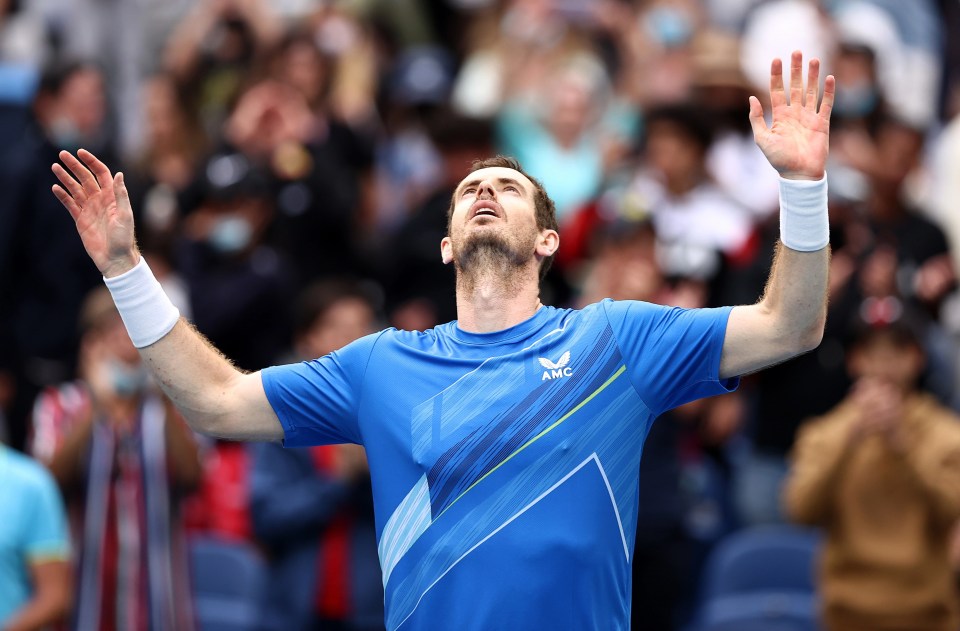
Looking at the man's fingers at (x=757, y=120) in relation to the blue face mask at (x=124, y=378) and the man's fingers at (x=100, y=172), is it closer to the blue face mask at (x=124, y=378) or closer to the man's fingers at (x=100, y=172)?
the man's fingers at (x=100, y=172)

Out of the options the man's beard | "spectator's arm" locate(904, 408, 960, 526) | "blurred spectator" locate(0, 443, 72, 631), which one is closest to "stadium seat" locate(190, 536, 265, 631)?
"blurred spectator" locate(0, 443, 72, 631)

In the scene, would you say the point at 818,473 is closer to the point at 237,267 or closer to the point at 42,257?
the point at 237,267

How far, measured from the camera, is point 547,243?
6004 mm

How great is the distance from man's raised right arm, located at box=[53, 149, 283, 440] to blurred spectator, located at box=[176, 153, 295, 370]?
16.9 feet

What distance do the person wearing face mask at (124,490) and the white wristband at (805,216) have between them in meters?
4.61

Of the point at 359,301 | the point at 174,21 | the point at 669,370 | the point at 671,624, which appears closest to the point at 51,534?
the point at 359,301

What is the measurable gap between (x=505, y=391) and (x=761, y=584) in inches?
184

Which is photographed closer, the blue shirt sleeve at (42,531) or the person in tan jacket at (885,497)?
the blue shirt sleeve at (42,531)

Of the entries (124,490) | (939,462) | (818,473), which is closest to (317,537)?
(124,490)

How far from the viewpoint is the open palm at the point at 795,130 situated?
5258 millimetres

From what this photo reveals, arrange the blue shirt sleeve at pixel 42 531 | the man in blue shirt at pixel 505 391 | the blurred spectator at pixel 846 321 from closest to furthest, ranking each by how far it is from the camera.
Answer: the man in blue shirt at pixel 505 391
the blue shirt sleeve at pixel 42 531
the blurred spectator at pixel 846 321

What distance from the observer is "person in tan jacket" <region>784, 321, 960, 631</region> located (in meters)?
8.77

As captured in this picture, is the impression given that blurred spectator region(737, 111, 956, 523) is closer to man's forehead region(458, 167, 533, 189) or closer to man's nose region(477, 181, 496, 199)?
man's forehead region(458, 167, 533, 189)

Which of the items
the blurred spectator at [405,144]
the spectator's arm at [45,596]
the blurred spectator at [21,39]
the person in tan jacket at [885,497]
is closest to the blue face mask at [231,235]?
the blurred spectator at [405,144]
